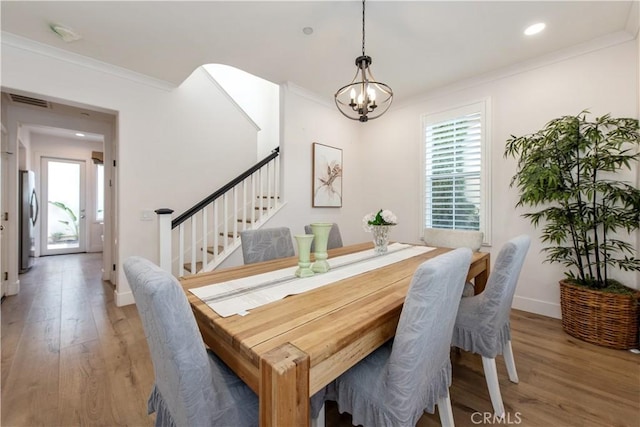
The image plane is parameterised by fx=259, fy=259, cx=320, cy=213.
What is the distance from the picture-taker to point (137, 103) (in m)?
2.95

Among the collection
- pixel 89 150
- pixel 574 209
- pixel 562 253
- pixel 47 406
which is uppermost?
pixel 89 150

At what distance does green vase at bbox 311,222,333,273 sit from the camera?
1551mm

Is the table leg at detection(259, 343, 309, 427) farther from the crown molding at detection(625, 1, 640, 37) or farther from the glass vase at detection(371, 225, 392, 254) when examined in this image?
the crown molding at detection(625, 1, 640, 37)

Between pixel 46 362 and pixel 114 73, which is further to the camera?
pixel 114 73

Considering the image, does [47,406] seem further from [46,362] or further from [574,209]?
[574,209]

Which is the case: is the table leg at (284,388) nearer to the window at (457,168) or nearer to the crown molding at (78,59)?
the window at (457,168)

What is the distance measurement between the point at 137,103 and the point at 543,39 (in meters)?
4.23

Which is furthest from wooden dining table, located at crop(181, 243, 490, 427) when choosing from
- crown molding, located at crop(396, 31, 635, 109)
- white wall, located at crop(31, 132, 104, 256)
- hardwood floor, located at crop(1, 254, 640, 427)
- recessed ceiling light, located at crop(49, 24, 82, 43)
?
white wall, located at crop(31, 132, 104, 256)

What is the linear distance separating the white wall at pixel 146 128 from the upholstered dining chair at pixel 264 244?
1794mm

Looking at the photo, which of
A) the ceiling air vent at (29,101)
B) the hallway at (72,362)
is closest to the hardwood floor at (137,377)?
the hallway at (72,362)

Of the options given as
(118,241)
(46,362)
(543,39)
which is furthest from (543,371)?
(118,241)

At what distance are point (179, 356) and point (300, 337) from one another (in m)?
0.35

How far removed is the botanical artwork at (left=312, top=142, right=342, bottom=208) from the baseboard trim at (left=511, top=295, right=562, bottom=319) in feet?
8.42

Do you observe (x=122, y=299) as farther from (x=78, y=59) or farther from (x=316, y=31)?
(x=316, y=31)
